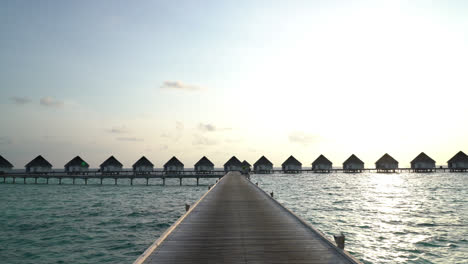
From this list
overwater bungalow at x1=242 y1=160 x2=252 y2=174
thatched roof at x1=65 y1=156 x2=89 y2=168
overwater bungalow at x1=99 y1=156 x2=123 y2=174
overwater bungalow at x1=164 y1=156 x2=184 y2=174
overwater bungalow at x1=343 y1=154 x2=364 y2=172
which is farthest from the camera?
overwater bungalow at x1=343 y1=154 x2=364 y2=172

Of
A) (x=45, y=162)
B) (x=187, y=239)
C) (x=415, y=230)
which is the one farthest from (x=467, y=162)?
(x=45, y=162)

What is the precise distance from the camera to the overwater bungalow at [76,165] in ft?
223

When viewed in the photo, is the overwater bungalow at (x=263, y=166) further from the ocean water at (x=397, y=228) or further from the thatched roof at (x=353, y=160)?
the ocean water at (x=397, y=228)

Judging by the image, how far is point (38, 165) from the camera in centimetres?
6650

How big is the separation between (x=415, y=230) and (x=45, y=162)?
7287cm

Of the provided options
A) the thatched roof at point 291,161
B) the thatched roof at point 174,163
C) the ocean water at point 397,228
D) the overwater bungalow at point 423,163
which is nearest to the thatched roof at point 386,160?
the overwater bungalow at point 423,163

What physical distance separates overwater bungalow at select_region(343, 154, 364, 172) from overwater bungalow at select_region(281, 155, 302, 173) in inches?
572

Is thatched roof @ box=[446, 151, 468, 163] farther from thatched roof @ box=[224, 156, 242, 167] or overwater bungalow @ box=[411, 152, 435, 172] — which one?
thatched roof @ box=[224, 156, 242, 167]

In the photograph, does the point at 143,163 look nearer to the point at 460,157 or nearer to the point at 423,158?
the point at 423,158

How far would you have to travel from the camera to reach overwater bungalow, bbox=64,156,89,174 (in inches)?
2677

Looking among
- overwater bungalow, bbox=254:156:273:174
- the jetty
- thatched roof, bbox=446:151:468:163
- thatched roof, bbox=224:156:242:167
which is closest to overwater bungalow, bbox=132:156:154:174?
thatched roof, bbox=224:156:242:167

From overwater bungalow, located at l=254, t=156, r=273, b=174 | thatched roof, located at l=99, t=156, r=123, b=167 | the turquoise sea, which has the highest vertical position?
thatched roof, located at l=99, t=156, r=123, b=167

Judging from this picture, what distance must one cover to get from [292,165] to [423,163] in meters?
36.4

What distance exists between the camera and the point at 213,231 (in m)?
9.60
